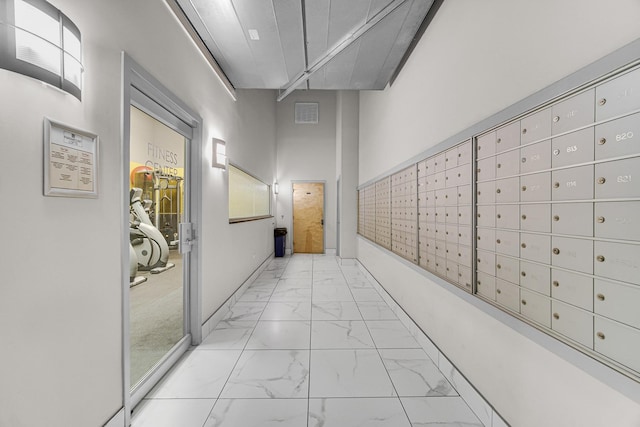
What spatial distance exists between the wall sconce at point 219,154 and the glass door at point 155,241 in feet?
1.09

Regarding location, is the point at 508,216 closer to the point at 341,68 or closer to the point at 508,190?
the point at 508,190

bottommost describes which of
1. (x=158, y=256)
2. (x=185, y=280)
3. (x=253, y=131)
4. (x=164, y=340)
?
(x=164, y=340)

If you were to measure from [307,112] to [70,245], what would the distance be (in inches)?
267

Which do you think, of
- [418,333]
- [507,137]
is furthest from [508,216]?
[418,333]

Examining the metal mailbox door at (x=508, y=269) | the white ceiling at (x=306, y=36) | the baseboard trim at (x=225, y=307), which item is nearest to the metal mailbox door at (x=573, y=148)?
the metal mailbox door at (x=508, y=269)

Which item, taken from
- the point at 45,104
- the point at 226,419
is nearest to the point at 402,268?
the point at 226,419

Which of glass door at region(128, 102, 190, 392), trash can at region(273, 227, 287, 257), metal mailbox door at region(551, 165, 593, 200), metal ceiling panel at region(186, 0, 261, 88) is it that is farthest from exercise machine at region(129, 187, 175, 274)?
trash can at region(273, 227, 287, 257)

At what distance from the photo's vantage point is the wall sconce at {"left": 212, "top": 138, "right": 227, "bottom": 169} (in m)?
2.67

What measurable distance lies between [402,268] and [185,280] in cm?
219

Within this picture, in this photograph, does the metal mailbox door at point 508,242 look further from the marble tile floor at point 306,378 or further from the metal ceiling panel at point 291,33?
the metal ceiling panel at point 291,33

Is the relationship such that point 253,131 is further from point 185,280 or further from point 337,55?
point 185,280

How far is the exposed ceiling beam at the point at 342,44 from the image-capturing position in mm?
1986

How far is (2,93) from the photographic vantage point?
0.87 meters

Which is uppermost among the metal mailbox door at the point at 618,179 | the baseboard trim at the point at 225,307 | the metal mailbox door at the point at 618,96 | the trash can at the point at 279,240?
the metal mailbox door at the point at 618,96
